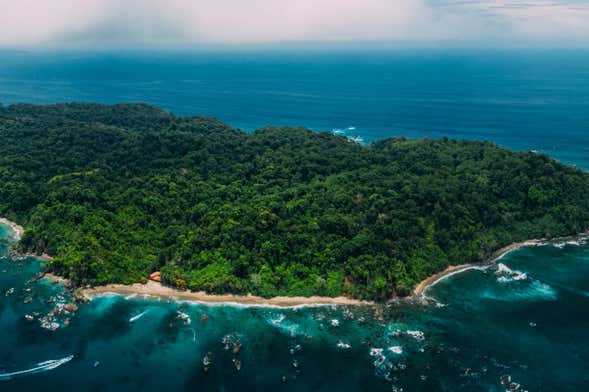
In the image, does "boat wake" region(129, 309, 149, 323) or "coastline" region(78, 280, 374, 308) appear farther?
"coastline" region(78, 280, 374, 308)

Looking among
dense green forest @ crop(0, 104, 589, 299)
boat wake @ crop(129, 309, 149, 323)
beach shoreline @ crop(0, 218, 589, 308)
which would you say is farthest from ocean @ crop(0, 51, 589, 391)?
dense green forest @ crop(0, 104, 589, 299)

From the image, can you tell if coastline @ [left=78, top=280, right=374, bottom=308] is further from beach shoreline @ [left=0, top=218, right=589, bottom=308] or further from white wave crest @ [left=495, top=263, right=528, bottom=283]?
white wave crest @ [left=495, top=263, right=528, bottom=283]

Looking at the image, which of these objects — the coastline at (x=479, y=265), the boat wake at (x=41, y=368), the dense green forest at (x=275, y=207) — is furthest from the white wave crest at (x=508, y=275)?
the boat wake at (x=41, y=368)

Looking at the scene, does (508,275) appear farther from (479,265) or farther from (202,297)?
(202,297)

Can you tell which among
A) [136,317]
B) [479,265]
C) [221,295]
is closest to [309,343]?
[221,295]

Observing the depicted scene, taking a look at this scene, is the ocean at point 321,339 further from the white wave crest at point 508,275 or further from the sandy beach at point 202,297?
the sandy beach at point 202,297

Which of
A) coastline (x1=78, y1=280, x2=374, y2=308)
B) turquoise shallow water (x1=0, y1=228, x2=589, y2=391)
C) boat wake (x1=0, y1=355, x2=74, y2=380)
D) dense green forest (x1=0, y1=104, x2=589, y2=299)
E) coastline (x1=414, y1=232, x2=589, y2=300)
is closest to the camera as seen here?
turquoise shallow water (x1=0, y1=228, x2=589, y2=391)

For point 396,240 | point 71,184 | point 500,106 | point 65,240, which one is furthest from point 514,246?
point 500,106

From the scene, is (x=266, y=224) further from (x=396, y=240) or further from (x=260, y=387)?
(x=260, y=387)
